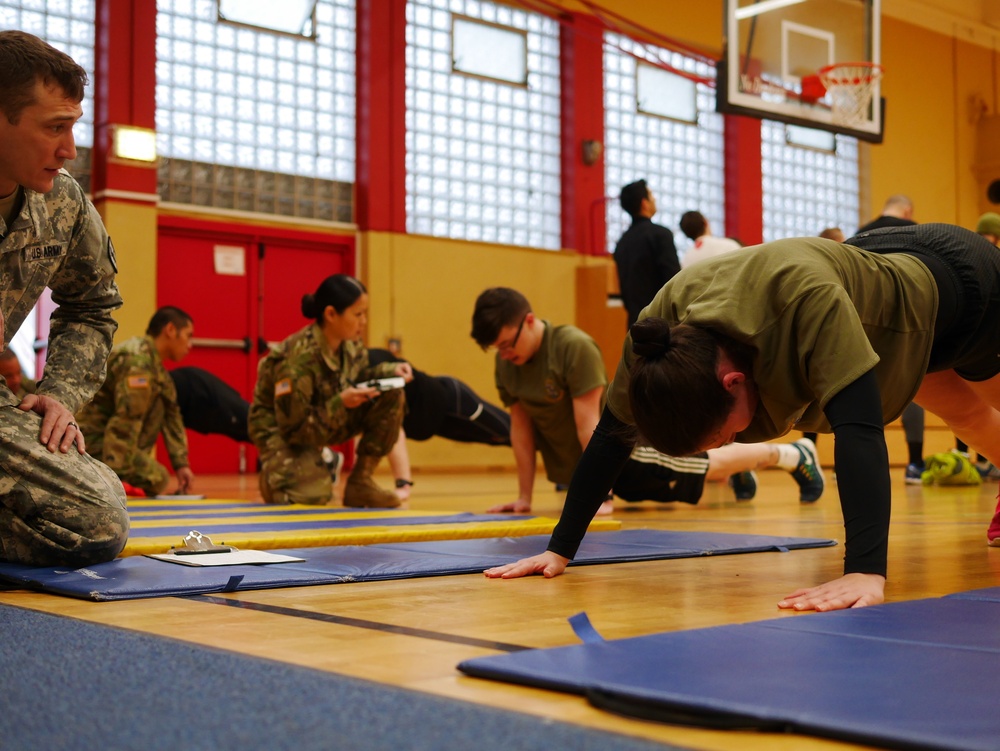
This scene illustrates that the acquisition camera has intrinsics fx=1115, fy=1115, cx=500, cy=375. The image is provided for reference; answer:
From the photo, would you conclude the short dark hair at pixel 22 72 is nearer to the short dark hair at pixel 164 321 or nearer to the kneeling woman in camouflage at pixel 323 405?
the kneeling woman in camouflage at pixel 323 405

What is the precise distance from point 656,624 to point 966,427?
52.1 inches

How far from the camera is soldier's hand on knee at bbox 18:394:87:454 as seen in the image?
6.90ft

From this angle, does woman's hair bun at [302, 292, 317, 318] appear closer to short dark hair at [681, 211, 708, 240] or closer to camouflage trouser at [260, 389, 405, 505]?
camouflage trouser at [260, 389, 405, 505]

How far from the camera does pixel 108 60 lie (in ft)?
22.9

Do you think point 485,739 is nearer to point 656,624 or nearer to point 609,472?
point 656,624

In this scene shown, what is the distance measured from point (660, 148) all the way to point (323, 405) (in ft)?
20.5

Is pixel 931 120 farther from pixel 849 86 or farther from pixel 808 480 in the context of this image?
pixel 808 480

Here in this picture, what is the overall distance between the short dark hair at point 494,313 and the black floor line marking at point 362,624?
6.49 ft

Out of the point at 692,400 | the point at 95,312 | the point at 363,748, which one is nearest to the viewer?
the point at 363,748

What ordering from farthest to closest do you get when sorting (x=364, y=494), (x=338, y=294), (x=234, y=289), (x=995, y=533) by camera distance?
(x=234, y=289) < (x=364, y=494) < (x=338, y=294) < (x=995, y=533)

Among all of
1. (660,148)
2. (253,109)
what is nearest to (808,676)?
(253,109)

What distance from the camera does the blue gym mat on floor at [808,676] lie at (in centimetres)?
94

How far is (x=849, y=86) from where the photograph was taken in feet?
23.7

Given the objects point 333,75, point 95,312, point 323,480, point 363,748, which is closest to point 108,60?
point 333,75
